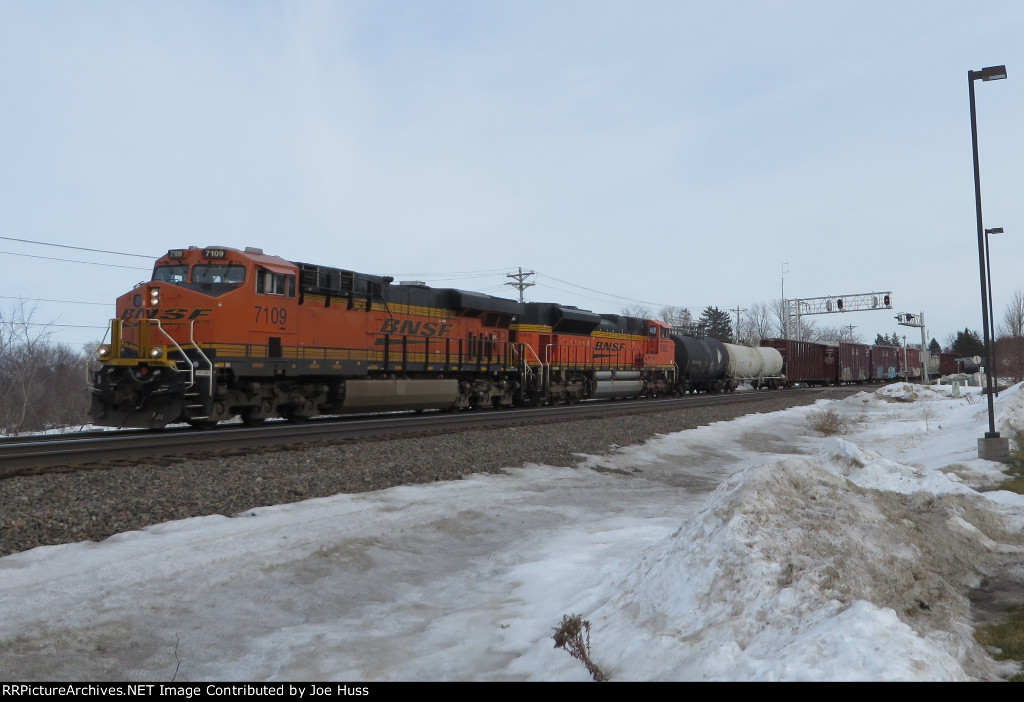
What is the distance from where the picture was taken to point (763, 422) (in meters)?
21.4

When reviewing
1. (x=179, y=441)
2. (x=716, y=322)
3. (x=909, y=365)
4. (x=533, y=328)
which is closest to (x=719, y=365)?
(x=533, y=328)

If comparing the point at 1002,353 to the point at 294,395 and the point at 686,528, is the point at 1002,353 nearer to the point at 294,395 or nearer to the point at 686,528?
the point at 294,395

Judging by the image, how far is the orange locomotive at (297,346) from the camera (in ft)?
46.4

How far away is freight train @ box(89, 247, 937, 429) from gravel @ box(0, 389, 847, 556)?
14.1ft

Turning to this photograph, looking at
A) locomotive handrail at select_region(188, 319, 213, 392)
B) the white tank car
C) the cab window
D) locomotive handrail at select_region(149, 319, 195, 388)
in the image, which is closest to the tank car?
the white tank car

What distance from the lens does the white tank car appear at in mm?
41188

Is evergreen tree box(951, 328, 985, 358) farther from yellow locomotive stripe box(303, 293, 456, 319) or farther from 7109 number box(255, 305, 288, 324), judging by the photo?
7109 number box(255, 305, 288, 324)

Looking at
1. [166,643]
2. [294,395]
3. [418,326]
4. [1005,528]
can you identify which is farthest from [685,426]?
[166,643]

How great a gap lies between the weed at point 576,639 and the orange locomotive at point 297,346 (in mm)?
11750

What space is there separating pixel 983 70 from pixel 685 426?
986cm

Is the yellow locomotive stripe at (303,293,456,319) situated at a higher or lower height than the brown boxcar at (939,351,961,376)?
higher

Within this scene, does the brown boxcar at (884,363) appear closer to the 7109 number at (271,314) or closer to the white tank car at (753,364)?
the white tank car at (753,364)

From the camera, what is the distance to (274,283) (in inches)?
630
